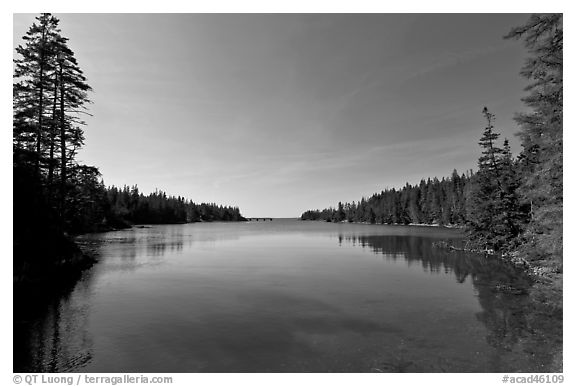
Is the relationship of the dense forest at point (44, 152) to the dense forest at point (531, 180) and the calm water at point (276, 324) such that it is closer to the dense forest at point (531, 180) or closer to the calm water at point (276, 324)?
the calm water at point (276, 324)

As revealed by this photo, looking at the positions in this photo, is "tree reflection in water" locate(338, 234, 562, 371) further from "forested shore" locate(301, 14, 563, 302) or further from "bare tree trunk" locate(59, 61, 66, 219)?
"bare tree trunk" locate(59, 61, 66, 219)

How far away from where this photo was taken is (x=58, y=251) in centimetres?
2175

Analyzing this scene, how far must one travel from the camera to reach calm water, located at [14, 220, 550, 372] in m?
9.26

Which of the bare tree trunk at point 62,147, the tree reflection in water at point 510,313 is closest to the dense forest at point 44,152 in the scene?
the bare tree trunk at point 62,147

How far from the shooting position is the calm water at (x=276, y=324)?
9258mm

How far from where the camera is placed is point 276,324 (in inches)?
496

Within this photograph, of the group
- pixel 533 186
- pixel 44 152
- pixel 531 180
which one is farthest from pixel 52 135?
pixel 533 186

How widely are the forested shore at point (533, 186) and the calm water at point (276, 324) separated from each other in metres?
3.89

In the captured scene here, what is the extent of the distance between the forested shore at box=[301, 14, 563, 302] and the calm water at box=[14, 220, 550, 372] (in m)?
3.89

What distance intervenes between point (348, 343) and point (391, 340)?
1838 mm

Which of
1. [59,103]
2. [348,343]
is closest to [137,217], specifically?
[59,103]

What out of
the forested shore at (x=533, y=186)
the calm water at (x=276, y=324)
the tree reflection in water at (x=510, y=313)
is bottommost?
the tree reflection in water at (x=510, y=313)

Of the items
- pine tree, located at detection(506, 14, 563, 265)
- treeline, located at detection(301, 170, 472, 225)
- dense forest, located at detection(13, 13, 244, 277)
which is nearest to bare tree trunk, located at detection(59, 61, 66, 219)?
dense forest, located at detection(13, 13, 244, 277)

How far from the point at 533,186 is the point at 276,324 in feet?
81.3
